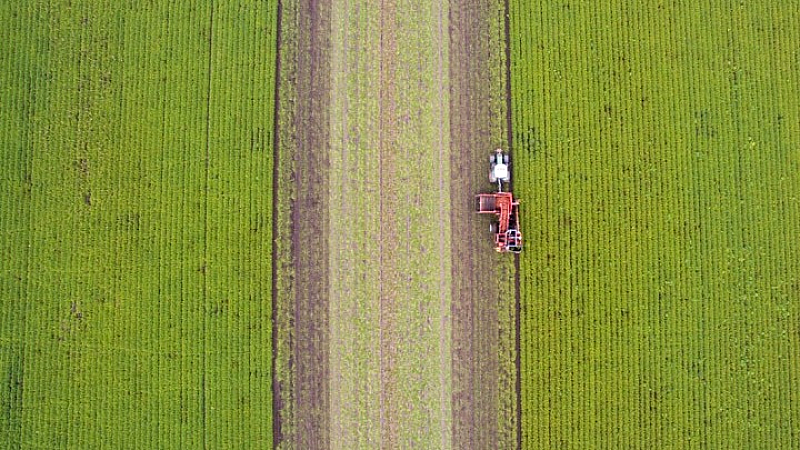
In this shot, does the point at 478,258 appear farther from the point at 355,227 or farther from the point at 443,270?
the point at 355,227

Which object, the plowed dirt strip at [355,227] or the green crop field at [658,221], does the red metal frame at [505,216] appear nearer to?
the green crop field at [658,221]

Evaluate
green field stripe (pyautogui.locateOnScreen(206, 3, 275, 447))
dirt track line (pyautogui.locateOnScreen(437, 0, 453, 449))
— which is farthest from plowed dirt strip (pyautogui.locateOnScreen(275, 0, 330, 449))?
dirt track line (pyautogui.locateOnScreen(437, 0, 453, 449))

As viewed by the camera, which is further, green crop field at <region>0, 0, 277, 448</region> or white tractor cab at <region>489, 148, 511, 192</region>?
white tractor cab at <region>489, 148, 511, 192</region>

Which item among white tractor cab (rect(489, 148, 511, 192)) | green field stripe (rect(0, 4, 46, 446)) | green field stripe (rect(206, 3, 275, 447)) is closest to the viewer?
green field stripe (rect(206, 3, 275, 447))

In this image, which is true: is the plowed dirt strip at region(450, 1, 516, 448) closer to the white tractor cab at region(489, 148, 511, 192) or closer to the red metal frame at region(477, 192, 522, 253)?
the white tractor cab at region(489, 148, 511, 192)

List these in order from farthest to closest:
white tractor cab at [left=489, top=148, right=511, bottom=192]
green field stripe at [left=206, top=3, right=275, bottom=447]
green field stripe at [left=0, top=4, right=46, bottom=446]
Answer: white tractor cab at [left=489, top=148, right=511, bottom=192] < green field stripe at [left=0, top=4, right=46, bottom=446] < green field stripe at [left=206, top=3, right=275, bottom=447]

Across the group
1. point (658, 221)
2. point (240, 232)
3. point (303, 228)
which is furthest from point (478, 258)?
point (240, 232)
